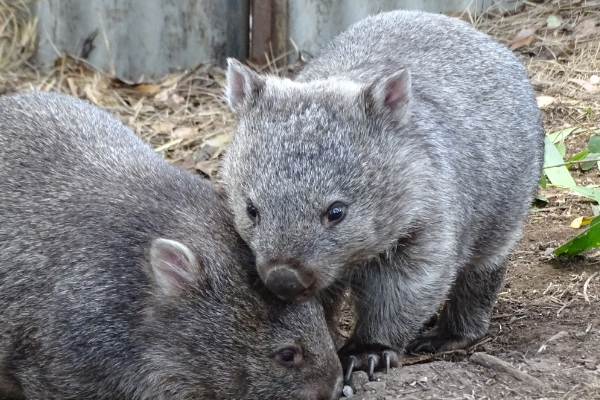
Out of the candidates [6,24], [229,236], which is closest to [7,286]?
[229,236]

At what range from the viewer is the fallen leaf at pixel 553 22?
8.95m

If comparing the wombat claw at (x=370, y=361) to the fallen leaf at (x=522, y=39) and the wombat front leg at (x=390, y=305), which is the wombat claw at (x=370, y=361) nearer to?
the wombat front leg at (x=390, y=305)

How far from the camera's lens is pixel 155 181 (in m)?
4.58

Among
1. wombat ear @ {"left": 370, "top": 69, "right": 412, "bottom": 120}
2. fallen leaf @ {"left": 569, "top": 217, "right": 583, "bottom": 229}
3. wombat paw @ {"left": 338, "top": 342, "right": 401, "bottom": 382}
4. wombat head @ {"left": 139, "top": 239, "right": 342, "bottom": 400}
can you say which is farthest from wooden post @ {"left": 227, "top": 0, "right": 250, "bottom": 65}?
wombat head @ {"left": 139, "top": 239, "right": 342, "bottom": 400}

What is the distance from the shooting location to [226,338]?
13.1 ft

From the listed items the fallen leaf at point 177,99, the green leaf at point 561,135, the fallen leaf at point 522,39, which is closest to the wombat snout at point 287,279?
the green leaf at point 561,135

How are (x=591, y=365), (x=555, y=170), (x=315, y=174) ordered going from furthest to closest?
1. (x=555, y=170)
2. (x=591, y=365)
3. (x=315, y=174)

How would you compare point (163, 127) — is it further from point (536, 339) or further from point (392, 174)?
point (536, 339)

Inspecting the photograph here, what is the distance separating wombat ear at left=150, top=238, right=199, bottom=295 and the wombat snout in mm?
357

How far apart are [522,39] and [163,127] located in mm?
3600

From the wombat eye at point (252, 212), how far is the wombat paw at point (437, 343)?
178 cm

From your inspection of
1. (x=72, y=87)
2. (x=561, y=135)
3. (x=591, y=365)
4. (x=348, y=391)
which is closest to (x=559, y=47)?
(x=561, y=135)

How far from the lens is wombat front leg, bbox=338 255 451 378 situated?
4547mm

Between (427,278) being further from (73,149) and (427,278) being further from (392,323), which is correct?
(73,149)
